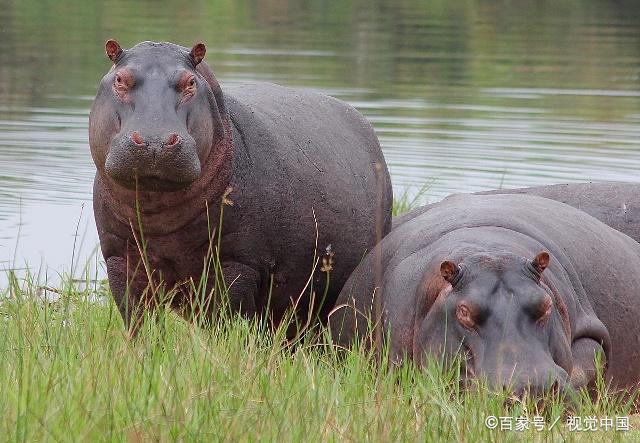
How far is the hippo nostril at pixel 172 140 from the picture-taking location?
5383 millimetres

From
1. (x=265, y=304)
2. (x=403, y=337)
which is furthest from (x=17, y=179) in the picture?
(x=403, y=337)

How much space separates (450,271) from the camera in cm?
521

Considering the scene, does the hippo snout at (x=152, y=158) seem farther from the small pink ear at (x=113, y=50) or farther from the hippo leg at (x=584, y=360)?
the hippo leg at (x=584, y=360)

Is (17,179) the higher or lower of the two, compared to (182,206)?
lower

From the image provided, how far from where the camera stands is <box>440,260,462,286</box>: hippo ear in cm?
518

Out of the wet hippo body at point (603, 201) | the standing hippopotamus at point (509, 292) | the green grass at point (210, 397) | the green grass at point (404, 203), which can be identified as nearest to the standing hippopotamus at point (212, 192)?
the standing hippopotamus at point (509, 292)

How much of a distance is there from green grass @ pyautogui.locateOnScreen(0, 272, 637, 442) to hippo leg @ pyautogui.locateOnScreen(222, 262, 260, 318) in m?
0.68

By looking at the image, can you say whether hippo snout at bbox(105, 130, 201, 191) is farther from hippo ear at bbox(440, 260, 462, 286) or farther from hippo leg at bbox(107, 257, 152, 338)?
hippo ear at bbox(440, 260, 462, 286)

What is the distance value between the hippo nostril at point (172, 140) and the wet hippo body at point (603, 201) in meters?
2.23

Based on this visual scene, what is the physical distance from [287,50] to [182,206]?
17281 millimetres

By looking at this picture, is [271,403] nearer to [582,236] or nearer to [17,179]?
[582,236]

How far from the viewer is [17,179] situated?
1184 cm

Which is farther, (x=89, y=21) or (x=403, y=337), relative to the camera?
(x=89, y=21)

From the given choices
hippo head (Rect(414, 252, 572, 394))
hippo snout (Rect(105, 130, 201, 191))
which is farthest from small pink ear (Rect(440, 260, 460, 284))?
hippo snout (Rect(105, 130, 201, 191))
